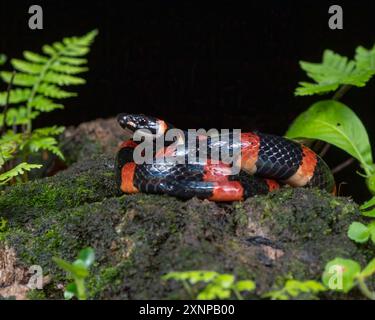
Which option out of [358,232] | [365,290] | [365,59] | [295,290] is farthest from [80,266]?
[365,59]

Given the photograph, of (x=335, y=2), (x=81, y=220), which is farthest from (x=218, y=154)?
(x=335, y=2)

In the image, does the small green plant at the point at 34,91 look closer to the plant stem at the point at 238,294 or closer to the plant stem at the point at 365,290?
the plant stem at the point at 238,294

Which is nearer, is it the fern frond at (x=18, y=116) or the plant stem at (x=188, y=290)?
the plant stem at (x=188, y=290)

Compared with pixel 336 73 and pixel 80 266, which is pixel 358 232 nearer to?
pixel 80 266

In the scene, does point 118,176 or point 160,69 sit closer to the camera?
point 118,176

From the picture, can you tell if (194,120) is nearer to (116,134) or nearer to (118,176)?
(116,134)

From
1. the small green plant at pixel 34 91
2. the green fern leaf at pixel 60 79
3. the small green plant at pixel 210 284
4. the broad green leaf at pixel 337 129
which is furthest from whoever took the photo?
the green fern leaf at pixel 60 79

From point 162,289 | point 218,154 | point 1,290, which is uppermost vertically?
point 218,154

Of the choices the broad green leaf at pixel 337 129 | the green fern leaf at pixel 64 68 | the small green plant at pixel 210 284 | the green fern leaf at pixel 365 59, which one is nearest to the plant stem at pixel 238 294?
the small green plant at pixel 210 284
